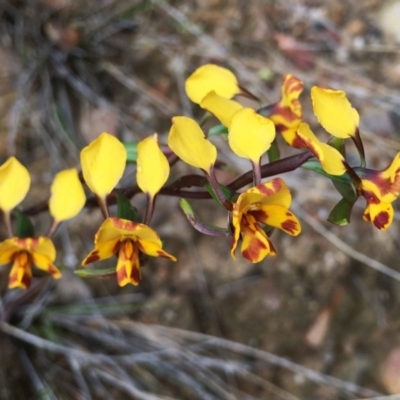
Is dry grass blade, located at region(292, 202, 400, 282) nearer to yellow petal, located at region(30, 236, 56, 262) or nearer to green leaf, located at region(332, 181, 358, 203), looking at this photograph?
green leaf, located at region(332, 181, 358, 203)

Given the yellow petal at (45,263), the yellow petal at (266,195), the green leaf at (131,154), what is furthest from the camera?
the green leaf at (131,154)

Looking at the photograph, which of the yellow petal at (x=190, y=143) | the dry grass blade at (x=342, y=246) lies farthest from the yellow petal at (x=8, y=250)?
the dry grass blade at (x=342, y=246)

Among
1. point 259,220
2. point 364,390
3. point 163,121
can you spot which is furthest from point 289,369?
point 259,220

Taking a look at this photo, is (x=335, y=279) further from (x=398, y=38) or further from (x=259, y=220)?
(x=259, y=220)

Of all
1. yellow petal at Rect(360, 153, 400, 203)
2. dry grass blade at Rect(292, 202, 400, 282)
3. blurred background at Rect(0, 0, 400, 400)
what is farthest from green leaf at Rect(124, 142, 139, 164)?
dry grass blade at Rect(292, 202, 400, 282)

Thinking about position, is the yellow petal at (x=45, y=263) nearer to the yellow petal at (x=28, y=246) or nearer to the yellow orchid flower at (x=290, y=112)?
Answer: the yellow petal at (x=28, y=246)

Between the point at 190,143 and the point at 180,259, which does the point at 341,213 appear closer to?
the point at 190,143
